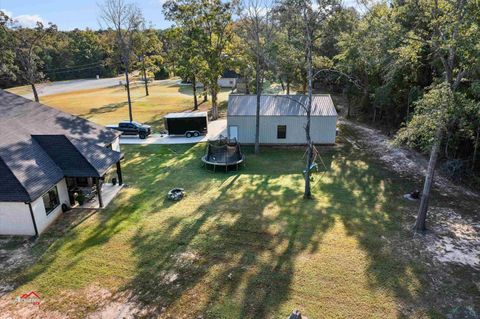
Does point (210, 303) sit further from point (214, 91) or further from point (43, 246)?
point (214, 91)

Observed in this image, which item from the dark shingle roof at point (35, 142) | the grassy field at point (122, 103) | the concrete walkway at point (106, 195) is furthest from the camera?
the grassy field at point (122, 103)

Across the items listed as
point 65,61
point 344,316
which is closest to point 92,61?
point 65,61

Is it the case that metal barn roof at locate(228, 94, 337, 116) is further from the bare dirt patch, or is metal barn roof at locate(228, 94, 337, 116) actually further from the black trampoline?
the bare dirt patch

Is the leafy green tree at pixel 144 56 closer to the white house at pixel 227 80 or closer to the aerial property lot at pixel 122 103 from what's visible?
the aerial property lot at pixel 122 103

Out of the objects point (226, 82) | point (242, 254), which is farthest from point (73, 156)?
point (226, 82)

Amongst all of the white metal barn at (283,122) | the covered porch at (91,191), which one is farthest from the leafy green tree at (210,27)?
the covered porch at (91,191)

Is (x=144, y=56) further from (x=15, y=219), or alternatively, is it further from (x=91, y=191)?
(x=15, y=219)
